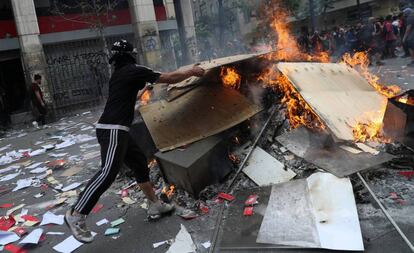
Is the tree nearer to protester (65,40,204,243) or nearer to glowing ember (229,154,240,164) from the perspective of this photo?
glowing ember (229,154,240,164)

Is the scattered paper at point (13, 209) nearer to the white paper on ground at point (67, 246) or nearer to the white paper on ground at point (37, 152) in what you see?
the white paper on ground at point (67, 246)

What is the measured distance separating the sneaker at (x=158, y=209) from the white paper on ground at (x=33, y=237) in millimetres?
1248

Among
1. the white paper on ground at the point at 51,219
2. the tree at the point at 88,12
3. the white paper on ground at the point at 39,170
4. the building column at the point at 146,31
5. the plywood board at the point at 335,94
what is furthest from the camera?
the building column at the point at 146,31

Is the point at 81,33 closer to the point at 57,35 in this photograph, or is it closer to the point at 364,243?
the point at 57,35

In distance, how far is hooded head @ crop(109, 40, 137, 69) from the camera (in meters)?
4.03

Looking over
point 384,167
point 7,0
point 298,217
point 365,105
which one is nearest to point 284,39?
point 365,105

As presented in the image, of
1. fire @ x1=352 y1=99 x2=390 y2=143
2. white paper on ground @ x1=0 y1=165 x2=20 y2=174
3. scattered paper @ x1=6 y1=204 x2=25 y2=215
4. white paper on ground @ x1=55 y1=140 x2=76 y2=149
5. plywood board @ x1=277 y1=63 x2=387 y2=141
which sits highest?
plywood board @ x1=277 y1=63 x2=387 y2=141

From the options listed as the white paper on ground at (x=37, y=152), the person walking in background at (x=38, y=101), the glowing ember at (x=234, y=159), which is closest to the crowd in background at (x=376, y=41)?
the person walking in background at (x=38, y=101)

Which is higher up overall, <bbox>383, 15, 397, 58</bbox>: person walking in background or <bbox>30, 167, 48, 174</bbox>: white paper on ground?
<bbox>383, 15, 397, 58</bbox>: person walking in background

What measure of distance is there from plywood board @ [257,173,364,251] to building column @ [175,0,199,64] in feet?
56.7

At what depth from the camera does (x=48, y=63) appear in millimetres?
15836

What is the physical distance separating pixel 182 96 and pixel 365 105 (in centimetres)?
245

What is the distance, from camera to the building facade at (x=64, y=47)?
15.1 meters

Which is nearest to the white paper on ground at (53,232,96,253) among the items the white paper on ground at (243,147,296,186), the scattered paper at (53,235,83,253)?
the scattered paper at (53,235,83,253)
